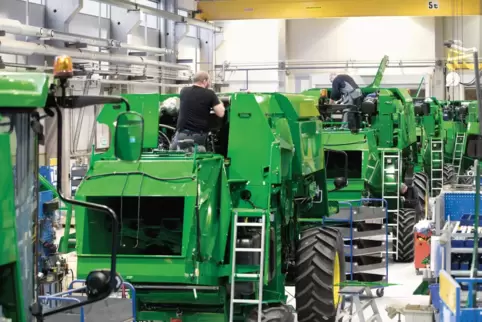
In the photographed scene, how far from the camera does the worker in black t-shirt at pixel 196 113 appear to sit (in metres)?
9.59

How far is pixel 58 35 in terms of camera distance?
1825 centimetres

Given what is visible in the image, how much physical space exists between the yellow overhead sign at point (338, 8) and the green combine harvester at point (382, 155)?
8.39 metres

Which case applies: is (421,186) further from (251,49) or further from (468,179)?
(251,49)

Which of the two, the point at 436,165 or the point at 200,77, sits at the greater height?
the point at 200,77

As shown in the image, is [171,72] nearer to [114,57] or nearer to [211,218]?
[114,57]

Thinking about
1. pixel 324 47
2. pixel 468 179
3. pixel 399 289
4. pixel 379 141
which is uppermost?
pixel 324 47

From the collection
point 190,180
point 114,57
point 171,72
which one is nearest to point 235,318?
point 190,180

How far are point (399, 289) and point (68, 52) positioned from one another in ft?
26.0

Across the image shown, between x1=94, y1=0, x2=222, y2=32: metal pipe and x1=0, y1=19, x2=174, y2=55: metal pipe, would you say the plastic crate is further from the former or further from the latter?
x1=94, y1=0, x2=222, y2=32: metal pipe

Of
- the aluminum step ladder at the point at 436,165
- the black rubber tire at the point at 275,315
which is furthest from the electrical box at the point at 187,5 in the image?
the black rubber tire at the point at 275,315

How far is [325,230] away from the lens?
10.5 m

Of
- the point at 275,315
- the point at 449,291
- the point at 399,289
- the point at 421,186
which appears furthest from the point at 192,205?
the point at 421,186

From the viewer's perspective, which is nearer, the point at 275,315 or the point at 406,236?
the point at 275,315

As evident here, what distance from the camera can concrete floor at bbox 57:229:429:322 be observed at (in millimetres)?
12538
